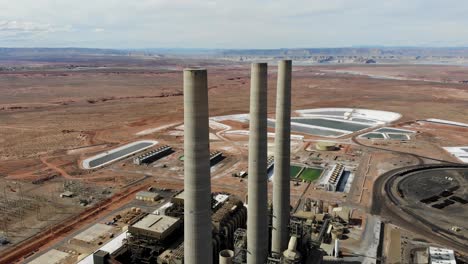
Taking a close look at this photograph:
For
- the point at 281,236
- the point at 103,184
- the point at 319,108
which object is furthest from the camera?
the point at 319,108

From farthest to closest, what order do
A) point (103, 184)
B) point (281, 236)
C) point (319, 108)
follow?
1. point (319, 108)
2. point (103, 184)
3. point (281, 236)

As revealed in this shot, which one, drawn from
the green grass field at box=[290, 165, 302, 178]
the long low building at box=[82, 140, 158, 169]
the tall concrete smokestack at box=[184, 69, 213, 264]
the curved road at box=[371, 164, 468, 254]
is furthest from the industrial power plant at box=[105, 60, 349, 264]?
the long low building at box=[82, 140, 158, 169]

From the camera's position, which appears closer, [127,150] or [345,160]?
[345,160]

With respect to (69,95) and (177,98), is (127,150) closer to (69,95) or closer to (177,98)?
(177,98)

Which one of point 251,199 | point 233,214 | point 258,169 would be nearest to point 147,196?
point 233,214

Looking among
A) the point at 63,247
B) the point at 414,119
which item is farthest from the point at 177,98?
the point at 63,247

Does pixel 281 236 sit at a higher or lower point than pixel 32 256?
higher

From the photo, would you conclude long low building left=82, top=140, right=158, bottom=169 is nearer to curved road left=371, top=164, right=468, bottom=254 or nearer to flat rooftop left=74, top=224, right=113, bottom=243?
flat rooftop left=74, top=224, right=113, bottom=243

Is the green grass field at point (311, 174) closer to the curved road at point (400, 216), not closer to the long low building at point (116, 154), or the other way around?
the curved road at point (400, 216)
